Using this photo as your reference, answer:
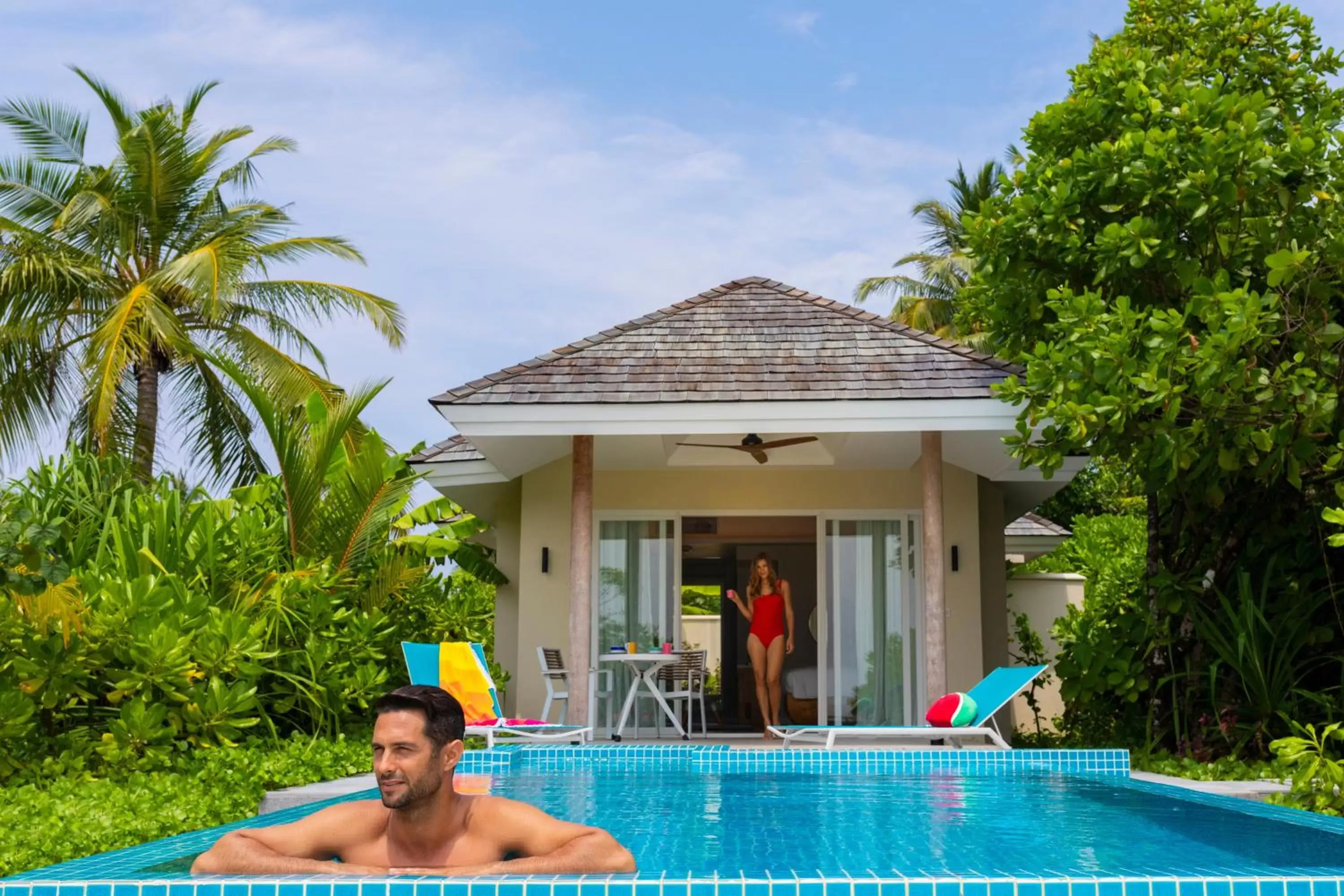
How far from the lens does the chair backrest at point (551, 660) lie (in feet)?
36.6

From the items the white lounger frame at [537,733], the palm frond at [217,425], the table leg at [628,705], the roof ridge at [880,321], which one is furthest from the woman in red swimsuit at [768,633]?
the palm frond at [217,425]

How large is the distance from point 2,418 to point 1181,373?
1940 centimetres

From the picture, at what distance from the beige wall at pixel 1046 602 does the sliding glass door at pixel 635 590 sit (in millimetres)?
6969

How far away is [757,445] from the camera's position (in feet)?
37.1

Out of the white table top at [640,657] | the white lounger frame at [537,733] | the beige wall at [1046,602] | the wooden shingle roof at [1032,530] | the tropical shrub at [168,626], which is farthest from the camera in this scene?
the beige wall at [1046,602]

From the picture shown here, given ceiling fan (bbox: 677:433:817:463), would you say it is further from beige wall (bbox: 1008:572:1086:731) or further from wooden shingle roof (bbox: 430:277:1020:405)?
beige wall (bbox: 1008:572:1086:731)

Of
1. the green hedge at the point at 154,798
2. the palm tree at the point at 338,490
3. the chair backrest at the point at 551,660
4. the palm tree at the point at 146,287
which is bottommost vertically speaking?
the green hedge at the point at 154,798

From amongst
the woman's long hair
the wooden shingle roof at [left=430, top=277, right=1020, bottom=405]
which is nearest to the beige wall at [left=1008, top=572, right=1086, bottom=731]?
the woman's long hair

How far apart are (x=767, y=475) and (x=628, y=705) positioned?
2642 millimetres

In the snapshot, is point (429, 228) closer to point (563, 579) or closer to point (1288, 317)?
point (563, 579)

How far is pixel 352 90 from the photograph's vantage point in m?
20.4

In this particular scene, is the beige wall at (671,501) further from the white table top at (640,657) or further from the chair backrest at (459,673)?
the chair backrest at (459,673)

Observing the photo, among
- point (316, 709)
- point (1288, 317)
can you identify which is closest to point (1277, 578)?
point (1288, 317)

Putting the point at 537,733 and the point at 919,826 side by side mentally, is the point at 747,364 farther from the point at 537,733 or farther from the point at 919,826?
the point at 919,826
